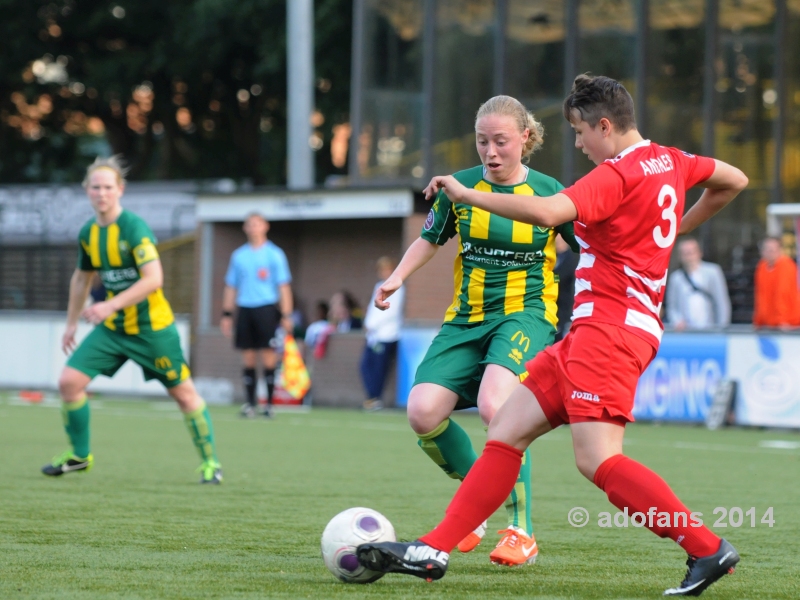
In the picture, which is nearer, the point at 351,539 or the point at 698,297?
the point at 351,539

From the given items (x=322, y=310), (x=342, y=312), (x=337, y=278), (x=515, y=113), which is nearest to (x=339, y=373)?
(x=342, y=312)

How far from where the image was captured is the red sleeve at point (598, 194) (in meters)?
4.56

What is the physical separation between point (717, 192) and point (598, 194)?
0.79 meters

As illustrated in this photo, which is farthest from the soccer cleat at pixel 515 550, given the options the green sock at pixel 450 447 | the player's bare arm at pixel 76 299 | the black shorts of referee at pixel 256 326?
the black shorts of referee at pixel 256 326

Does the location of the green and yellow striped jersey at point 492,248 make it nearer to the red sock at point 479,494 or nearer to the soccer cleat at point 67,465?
the red sock at point 479,494

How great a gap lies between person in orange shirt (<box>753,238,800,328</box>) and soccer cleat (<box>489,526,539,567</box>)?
389 inches

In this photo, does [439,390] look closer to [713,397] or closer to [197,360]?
[713,397]

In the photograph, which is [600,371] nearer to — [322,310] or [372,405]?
[372,405]

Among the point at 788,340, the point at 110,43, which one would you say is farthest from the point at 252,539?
the point at 110,43

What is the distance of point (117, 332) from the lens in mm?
8781

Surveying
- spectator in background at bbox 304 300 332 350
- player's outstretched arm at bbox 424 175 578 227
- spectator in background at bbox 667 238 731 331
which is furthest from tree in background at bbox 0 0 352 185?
player's outstretched arm at bbox 424 175 578 227

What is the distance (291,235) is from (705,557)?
59.6ft

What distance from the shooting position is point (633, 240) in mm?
4766

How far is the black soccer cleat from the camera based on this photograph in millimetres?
4746
